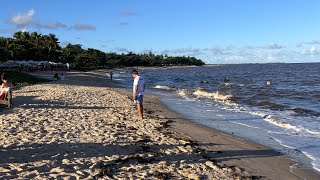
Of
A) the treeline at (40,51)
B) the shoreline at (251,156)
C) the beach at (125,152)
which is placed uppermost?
the treeline at (40,51)

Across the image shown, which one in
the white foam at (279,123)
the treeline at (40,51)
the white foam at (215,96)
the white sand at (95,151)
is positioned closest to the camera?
the white sand at (95,151)

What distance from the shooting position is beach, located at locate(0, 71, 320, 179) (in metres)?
6.85

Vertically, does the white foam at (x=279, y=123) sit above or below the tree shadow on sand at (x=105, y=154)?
below

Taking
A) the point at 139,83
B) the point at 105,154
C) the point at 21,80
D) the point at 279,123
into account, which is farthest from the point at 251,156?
the point at 21,80

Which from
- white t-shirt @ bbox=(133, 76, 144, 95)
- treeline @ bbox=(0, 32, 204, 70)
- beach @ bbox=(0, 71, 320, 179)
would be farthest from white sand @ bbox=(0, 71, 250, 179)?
treeline @ bbox=(0, 32, 204, 70)

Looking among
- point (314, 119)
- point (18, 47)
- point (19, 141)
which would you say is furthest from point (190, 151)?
point (18, 47)

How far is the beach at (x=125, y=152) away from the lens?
685cm

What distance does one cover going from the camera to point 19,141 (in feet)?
28.4

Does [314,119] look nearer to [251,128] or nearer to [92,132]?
[251,128]

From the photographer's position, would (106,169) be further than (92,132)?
No

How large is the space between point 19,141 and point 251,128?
8.95 m

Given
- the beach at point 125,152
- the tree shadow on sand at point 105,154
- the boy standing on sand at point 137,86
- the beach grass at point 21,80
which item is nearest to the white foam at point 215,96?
the beach grass at point 21,80

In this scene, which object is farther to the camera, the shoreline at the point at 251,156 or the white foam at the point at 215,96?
the white foam at the point at 215,96

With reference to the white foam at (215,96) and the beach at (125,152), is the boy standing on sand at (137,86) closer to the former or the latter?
the beach at (125,152)
